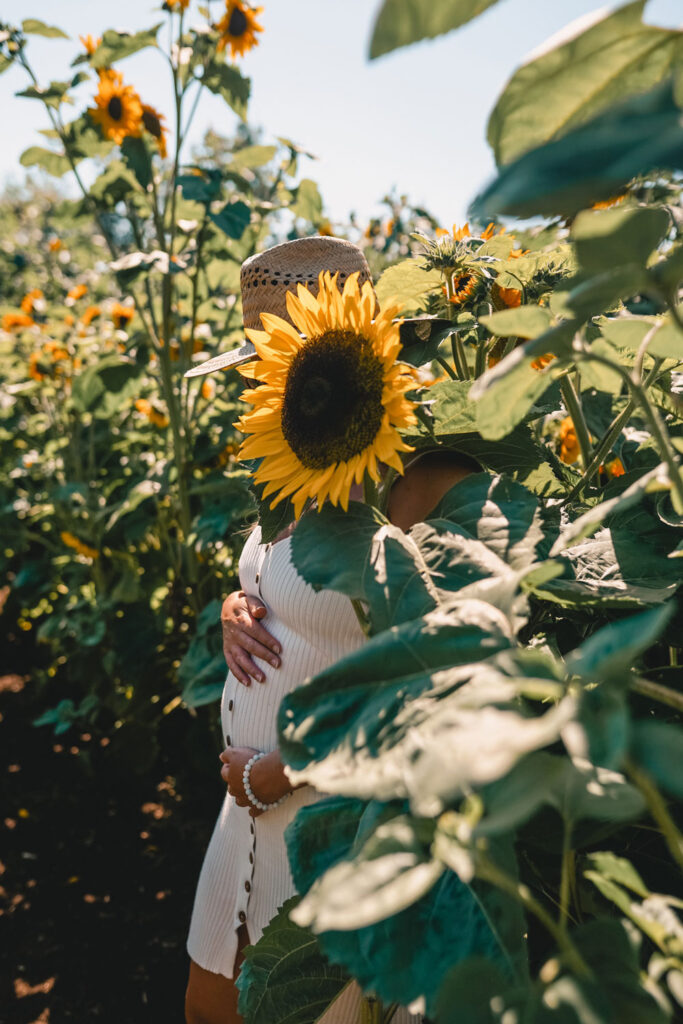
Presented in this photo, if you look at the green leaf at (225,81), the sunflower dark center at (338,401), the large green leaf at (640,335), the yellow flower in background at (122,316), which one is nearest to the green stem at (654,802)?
the large green leaf at (640,335)

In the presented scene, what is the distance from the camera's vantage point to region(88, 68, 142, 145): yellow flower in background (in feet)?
6.71

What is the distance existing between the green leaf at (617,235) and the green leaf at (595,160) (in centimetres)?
3

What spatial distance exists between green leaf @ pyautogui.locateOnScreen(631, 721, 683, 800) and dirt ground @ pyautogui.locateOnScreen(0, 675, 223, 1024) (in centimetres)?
191

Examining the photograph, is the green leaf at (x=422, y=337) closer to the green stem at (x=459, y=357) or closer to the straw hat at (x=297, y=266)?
the green stem at (x=459, y=357)

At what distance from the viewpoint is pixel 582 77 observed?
12.1 inches

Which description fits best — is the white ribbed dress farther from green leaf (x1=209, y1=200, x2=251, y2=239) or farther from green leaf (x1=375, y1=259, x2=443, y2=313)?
green leaf (x1=209, y1=200, x2=251, y2=239)

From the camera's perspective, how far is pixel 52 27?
1922mm

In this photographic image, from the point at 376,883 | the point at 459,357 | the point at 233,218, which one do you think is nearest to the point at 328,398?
the point at 459,357

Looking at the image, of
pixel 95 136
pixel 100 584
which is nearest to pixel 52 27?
pixel 95 136

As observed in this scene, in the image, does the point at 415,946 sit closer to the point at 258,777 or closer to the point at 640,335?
the point at 640,335

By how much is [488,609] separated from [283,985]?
40 centimetres

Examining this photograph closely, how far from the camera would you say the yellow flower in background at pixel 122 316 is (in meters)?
2.83

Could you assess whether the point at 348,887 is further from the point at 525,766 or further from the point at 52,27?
the point at 52,27

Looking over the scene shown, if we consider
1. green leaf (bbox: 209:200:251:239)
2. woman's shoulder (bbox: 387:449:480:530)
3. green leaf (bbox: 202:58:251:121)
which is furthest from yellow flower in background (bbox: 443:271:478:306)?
green leaf (bbox: 202:58:251:121)
